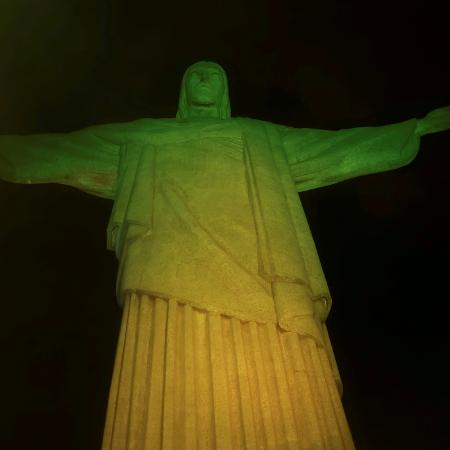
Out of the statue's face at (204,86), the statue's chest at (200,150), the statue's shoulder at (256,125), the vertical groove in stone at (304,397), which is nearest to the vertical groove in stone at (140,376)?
the vertical groove in stone at (304,397)

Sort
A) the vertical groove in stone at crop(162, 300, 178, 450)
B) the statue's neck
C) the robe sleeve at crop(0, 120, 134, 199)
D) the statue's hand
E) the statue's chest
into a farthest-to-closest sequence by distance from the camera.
Result: the statue's neck, the statue's hand, the robe sleeve at crop(0, 120, 134, 199), the statue's chest, the vertical groove in stone at crop(162, 300, 178, 450)

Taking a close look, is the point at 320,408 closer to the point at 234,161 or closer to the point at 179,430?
the point at 179,430

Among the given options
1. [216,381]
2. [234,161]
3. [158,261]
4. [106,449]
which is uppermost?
[234,161]

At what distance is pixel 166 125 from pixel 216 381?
2298 mm

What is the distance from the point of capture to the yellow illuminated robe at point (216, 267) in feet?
9.98

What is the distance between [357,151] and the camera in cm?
485

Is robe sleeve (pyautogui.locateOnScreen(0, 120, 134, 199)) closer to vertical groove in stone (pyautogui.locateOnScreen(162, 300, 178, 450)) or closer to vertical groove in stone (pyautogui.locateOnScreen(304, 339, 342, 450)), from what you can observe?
vertical groove in stone (pyautogui.locateOnScreen(162, 300, 178, 450))

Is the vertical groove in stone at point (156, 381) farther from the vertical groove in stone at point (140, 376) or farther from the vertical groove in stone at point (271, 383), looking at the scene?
the vertical groove in stone at point (271, 383)

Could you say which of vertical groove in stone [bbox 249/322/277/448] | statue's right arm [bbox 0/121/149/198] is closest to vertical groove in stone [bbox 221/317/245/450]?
vertical groove in stone [bbox 249/322/277/448]

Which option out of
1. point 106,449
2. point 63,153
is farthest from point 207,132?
point 106,449

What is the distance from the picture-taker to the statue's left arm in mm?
4809

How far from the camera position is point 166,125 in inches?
191

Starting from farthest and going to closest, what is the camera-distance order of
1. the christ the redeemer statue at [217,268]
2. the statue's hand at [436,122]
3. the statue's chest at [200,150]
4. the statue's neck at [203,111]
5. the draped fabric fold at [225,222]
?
the statue's neck at [203,111] < the statue's hand at [436,122] < the statue's chest at [200,150] < the draped fabric fold at [225,222] < the christ the redeemer statue at [217,268]

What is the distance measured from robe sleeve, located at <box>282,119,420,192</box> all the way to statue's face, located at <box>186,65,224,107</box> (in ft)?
2.68
